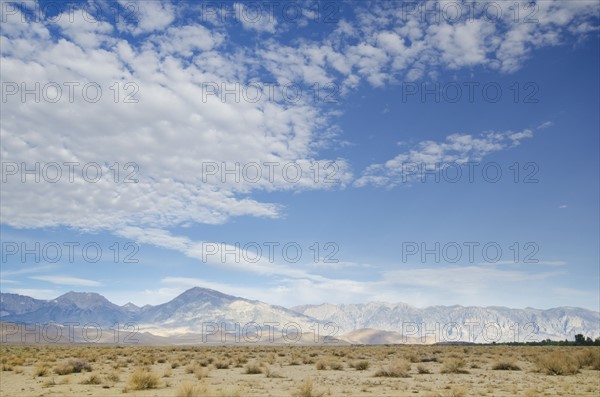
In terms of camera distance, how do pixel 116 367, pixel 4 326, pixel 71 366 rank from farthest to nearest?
pixel 4 326
pixel 116 367
pixel 71 366

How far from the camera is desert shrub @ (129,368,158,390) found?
Answer: 768 inches

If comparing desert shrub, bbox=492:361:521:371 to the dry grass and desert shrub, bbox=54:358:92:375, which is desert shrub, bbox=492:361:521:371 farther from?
desert shrub, bbox=54:358:92:375

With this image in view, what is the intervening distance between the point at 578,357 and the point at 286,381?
21.2m

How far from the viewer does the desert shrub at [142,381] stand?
19500mm

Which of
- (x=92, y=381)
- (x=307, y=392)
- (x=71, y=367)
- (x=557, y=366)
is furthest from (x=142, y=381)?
(x=557, y=366)

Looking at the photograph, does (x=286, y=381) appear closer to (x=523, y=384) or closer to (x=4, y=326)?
(x=523, y=384)

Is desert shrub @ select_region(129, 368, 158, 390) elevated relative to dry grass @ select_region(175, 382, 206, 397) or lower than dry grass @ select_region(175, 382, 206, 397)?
lower

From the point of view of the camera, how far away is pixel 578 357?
30.9 metres

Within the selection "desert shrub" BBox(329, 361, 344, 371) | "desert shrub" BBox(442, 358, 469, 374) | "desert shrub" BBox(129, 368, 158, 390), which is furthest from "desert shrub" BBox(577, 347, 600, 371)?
"desert shrub" BBox(129, 368, 158, 390)

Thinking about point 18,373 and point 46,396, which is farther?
point 18,373

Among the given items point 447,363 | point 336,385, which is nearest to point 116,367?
point 336,385

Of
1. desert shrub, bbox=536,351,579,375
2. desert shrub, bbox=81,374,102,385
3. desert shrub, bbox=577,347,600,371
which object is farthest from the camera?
desert shrub, bbox=577,347,600,371

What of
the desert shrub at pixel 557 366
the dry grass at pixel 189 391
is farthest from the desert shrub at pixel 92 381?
the desert shrub at pixel 557 366

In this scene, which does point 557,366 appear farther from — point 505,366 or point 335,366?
point 335,366
